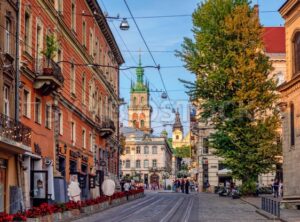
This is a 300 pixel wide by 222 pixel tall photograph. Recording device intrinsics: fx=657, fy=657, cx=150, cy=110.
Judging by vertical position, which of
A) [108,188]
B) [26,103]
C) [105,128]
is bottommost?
[108,188]

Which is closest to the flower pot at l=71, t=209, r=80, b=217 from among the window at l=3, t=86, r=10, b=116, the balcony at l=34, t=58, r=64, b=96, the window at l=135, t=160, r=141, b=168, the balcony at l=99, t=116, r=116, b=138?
the window at l=3, t=86, r=10, b=116

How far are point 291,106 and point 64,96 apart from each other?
1373cm

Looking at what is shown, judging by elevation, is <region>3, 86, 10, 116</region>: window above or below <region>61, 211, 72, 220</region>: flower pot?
above

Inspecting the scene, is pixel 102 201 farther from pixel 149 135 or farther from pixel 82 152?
pixel 149 135

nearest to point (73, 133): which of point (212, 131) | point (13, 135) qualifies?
point (13, 135)

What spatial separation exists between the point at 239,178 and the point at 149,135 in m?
111

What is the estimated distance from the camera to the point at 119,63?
242 ft

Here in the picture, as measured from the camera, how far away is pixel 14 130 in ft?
89.6

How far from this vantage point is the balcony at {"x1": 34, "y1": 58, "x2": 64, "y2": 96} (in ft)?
107

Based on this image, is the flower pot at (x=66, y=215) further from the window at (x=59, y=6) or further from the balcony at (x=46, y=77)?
the window at (x=59, y=6)

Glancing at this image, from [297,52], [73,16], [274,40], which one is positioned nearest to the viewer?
[297,52]

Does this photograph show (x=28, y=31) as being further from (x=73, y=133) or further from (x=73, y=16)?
(x=73, y=133)

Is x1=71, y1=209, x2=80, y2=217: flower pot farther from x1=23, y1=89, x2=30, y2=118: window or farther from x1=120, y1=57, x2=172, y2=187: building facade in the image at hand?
x1=120, y1=57, x2=172, y2=187: building facade

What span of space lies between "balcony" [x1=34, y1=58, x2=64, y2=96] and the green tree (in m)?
15.4
